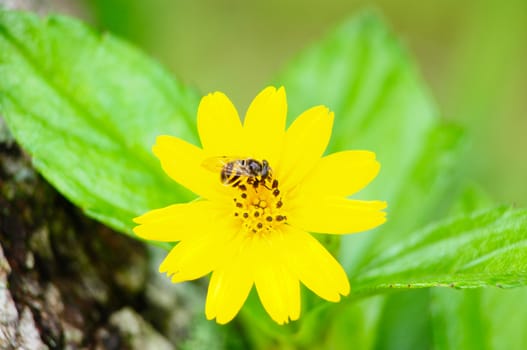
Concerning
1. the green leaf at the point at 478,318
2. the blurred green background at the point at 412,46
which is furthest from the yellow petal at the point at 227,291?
the blurred green background at the point at 412,46

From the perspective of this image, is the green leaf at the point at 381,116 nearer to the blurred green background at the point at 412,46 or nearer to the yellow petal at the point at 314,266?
the yellow petal at the point at 314,266

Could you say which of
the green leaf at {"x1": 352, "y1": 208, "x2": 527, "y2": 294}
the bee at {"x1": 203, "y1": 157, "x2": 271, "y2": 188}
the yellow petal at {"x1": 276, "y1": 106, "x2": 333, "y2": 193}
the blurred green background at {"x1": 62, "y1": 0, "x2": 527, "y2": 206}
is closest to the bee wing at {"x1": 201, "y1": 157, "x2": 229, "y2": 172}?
the bee at {"x1": 203, "y1": 157, "x2": 271, "y2": 188}

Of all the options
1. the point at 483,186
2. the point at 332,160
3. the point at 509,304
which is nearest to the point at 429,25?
the point at 483,186

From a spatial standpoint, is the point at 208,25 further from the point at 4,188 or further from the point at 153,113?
the point at 4,188

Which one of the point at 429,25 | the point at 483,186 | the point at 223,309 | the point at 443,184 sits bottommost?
the point at 223,309

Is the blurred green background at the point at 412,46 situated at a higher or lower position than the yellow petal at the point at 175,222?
higher

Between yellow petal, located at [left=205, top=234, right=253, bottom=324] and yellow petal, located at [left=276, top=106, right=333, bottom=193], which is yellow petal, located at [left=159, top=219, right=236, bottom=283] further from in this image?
yellow petal, located at [left=276, top=106, right=333, bottom=193]
